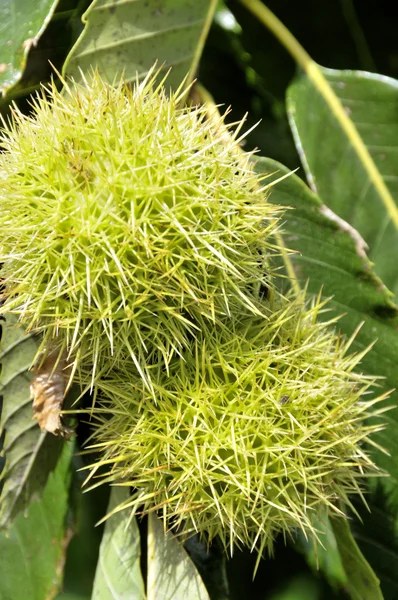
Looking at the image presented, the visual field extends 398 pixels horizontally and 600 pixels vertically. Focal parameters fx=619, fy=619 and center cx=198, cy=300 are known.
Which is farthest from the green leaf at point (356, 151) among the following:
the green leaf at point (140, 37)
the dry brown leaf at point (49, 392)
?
the dry brown leaf at point (49, 392)

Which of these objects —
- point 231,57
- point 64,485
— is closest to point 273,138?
point 231,57

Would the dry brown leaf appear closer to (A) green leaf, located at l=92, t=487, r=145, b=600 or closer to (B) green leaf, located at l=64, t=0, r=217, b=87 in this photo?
(A) green leaf, located at l=92, t=487, r=145, b=600

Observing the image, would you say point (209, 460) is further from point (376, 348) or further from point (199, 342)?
point (376, 348)

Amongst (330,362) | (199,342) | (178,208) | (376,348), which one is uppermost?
(178,208)

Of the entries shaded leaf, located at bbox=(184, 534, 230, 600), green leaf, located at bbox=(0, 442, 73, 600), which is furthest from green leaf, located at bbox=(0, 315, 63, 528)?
shaded leaf, located at bbox=(184, 534, 230, 600)

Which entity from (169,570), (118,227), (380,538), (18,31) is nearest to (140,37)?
(18,31)

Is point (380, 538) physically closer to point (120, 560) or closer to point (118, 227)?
point (120, 560)
